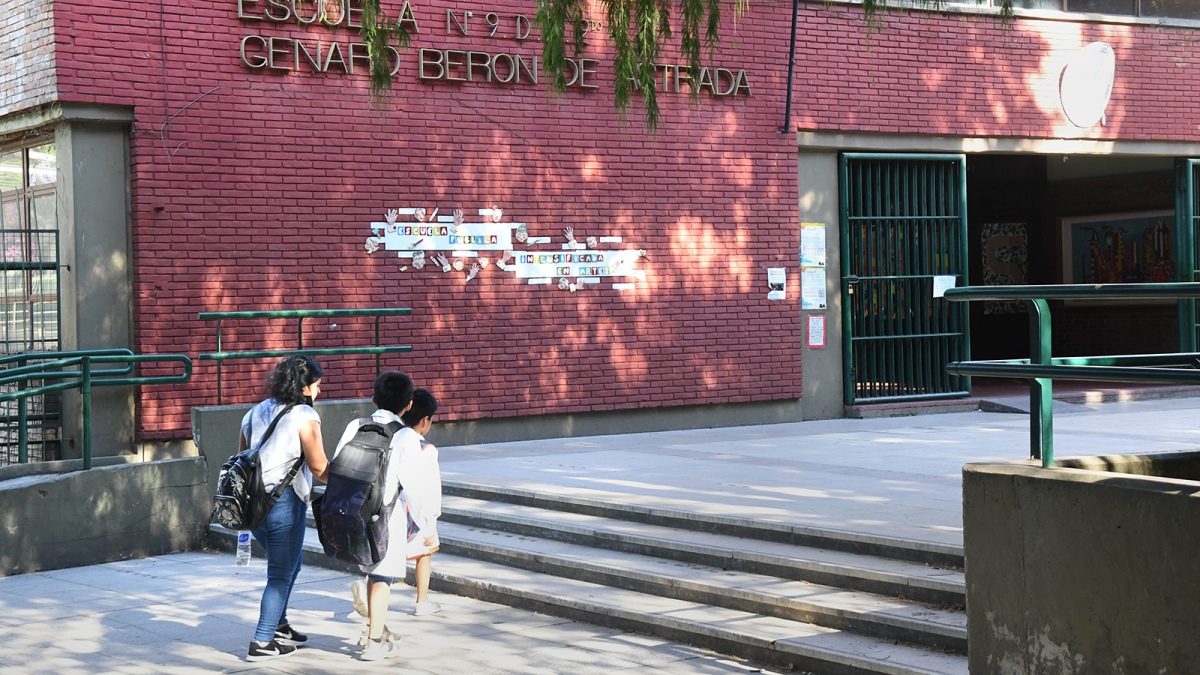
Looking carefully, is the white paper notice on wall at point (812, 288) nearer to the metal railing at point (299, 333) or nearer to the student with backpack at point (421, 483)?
the metal railing at point (299, 333)

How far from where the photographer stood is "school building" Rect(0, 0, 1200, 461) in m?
11.8

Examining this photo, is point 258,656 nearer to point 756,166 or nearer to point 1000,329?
point 756,166

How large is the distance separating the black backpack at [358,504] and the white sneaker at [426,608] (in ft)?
3.83

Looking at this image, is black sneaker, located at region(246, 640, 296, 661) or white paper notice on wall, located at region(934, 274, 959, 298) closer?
black sneaker, located at region(246, 640, 296, 661)

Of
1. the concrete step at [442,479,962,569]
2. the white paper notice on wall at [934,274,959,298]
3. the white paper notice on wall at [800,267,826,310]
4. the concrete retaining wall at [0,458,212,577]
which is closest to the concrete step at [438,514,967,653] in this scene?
the concrete step at [442,479,962,569]

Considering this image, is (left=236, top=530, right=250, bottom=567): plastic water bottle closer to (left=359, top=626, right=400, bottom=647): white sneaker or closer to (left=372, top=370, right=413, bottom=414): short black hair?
(left=359, top=626, right=400, bottom=647): white sneaker

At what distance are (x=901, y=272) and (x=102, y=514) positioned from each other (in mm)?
9379

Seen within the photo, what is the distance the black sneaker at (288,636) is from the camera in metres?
6.85

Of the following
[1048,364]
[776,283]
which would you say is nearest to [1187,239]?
[776,283]

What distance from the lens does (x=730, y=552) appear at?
25.4 feet

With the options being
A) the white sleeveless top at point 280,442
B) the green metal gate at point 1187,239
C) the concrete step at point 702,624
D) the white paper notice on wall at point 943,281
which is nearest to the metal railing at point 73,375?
Result: the concrete step at point 702,624

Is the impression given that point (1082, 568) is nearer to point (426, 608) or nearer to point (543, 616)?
point (543, 616)

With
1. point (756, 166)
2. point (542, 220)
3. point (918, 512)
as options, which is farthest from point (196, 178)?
point (918, 512)

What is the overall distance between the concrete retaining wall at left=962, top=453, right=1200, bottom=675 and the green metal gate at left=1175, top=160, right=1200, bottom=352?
12.2m
